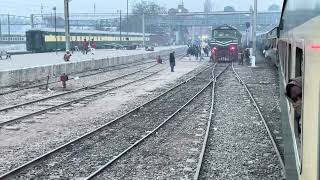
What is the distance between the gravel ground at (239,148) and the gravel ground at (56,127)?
129 inches

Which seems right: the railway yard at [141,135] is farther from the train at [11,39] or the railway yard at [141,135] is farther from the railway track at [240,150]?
the train at [11,39]

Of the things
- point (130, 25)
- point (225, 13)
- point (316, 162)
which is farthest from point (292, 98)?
point (130, 25)

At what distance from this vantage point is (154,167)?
8.05 meters

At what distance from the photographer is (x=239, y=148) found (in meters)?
9.48

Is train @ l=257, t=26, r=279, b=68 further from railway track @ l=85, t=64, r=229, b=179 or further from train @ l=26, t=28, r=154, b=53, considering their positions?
train @ l=26, t=28, r=154, b=53

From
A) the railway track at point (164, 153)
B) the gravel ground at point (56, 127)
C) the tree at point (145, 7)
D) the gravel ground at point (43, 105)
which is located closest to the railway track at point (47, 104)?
the gravel ground at point (43, 105)

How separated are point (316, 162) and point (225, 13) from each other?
92874mm

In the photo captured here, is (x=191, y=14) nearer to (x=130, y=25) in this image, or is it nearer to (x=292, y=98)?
(x=130, y=25)

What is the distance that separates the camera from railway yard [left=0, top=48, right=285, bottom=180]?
7863mm

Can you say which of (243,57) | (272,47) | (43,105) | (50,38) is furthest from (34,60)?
(50,38)

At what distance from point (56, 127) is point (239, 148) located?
497cm

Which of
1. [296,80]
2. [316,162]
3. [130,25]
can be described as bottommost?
[316,162]

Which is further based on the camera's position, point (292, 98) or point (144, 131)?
point (144, 131)

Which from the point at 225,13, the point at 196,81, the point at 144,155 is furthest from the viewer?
the point at 225,13
